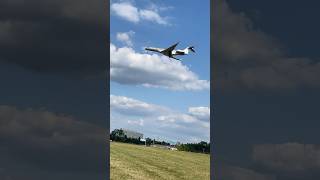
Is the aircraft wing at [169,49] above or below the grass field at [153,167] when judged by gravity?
above

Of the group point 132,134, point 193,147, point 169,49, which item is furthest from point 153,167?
point 132,134

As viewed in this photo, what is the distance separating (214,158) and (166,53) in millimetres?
16307

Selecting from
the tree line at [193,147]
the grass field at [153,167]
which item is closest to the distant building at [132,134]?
the tree line at [193,147]

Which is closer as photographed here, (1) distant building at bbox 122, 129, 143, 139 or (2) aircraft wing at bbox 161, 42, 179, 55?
(2) aircraft wing at bbox 161, 42, 179, 55

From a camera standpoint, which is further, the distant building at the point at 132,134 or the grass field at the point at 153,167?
the distant building at the point at 132,134

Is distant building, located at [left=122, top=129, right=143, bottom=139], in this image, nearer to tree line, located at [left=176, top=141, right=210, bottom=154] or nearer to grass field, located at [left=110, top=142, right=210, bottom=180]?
tree line, located at [left=176, top=141, right=210, bottom=154]

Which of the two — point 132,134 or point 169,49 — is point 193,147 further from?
point 169,49

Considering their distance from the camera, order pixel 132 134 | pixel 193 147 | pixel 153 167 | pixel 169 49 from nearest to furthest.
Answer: pixel 169 49 < pixel 153 167 < pixel 193 147 < pixel 132 134

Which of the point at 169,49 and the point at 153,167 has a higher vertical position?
the point at 169,49

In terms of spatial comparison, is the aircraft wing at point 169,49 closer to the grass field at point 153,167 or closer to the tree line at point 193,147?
the grass field at point 153,167

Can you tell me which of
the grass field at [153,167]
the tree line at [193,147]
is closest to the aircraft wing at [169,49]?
the grass field at [153,167]

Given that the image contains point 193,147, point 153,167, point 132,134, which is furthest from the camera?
point 132,134

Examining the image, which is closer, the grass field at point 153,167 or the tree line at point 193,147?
the grass field at point 153,167

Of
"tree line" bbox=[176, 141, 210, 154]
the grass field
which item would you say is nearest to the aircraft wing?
the grass field
